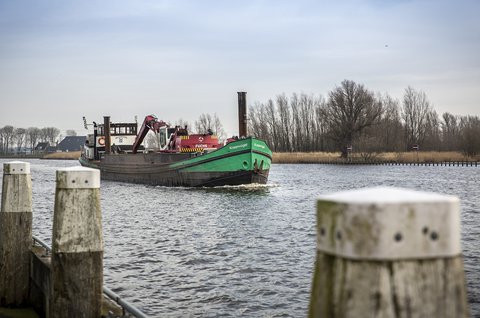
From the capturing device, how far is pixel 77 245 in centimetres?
502

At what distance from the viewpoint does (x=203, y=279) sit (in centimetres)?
1219

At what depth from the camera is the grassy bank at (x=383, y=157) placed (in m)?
79.4

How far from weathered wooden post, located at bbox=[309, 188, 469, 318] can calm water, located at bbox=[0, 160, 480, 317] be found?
8.17 meters

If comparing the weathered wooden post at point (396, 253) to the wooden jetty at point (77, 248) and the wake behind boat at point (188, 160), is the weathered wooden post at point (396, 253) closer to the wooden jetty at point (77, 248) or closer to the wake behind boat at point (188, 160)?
the wooden jetty at point (77, 248)

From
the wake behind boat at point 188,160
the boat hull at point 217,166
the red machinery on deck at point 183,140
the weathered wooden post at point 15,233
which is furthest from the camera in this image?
the red machinery on deck at point 183,140

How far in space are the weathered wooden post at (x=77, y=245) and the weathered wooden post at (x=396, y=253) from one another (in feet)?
11.6

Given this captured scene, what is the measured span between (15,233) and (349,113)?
3111 inches

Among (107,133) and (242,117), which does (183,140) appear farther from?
(107,133)

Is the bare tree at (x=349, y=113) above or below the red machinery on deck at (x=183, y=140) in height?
above

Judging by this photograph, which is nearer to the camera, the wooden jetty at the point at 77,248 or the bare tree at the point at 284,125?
the wooden jetty at the point at 77,248

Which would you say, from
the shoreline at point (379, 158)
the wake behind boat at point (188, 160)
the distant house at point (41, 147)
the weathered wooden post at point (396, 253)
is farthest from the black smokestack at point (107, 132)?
the distant house at point (41, 147)

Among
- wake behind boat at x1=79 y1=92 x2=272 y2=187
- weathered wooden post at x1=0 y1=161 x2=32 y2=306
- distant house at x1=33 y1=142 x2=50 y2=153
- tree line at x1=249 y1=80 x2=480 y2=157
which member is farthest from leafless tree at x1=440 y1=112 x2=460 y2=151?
distant house at x1=33 y1=142 x2=50 y2=153

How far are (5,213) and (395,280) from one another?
6.86 metres

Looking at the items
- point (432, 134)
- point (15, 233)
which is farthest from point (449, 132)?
point (15, 233)
